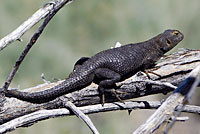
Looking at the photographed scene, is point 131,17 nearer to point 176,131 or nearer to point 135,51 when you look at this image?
point 176,131

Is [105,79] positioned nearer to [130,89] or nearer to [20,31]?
[130,89]

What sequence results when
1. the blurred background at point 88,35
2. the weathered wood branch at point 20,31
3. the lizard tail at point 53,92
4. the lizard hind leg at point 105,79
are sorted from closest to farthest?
1. the weathered wood branch at point 20,31
2. the lizard tail at point 53,92
3. the lizard hind leg at point 105,79
4. the blurred background at point 88,35

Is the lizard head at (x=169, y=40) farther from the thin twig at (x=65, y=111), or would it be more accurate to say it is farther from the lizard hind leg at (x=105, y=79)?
the thin twig at (x=65, y=111)

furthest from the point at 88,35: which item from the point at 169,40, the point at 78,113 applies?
the point at 78,113

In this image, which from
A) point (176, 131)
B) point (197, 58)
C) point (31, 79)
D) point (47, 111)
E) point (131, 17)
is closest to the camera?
point (47, 111)

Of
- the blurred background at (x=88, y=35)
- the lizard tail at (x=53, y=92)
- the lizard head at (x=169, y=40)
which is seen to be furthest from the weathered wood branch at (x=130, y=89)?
the blurred background at (x=88, y=35)

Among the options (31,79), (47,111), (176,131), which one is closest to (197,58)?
(47,111)
